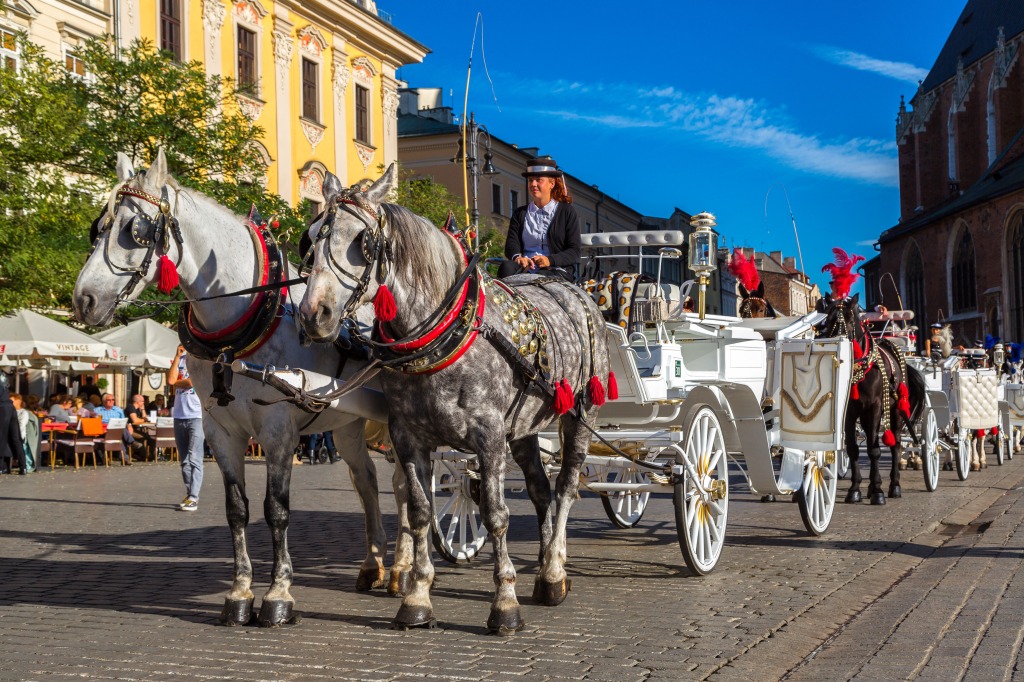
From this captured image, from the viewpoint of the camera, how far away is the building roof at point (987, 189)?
56.3 meters

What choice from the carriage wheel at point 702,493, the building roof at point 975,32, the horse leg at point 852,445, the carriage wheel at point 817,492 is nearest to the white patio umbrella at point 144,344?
the horse leg at point 852,445

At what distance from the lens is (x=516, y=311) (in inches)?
233

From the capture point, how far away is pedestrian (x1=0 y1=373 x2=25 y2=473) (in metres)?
17.8

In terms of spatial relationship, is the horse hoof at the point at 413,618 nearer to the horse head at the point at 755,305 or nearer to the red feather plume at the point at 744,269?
the red feather plume at the point at 744,269

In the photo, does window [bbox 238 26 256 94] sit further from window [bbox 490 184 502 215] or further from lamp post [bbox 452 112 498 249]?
window [bbox 490 184 502 215]

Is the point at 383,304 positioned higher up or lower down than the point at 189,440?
higher up

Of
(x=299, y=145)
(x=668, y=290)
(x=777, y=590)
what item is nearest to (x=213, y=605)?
(x=777, y=590)

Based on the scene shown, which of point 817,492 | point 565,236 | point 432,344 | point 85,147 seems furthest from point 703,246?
point 85,147

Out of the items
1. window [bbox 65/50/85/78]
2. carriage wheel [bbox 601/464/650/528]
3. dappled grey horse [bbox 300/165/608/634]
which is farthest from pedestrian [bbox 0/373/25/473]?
dappled grey horse [bbox 300/165/608/634]

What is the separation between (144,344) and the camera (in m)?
20.0

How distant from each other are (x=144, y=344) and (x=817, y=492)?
13.9 m

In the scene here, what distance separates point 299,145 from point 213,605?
92.1 feet

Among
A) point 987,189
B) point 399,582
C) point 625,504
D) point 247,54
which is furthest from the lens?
point 987,189

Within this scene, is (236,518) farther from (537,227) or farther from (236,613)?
(537,227)
